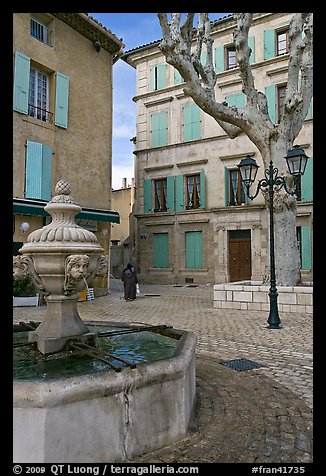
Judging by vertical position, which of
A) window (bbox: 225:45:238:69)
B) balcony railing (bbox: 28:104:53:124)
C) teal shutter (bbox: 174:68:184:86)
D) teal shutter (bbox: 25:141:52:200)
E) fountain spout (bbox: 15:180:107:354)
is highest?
window (bbox: 225:45:238:69)

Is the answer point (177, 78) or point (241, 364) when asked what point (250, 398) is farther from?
point (177, 78)

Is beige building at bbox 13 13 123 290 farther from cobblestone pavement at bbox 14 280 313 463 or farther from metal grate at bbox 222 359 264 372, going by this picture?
metal grate at bbox 222 359 264 372

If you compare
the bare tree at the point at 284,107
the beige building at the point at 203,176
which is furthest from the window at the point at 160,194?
the bare tree at the point at 284,107

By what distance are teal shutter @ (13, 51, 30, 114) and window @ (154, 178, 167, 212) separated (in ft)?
36.0

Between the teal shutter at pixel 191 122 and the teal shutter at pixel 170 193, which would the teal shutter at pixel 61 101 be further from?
the teal shutter at pixel 191 122

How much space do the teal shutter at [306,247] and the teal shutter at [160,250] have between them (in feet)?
24.9

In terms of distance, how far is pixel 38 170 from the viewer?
44.0 ft

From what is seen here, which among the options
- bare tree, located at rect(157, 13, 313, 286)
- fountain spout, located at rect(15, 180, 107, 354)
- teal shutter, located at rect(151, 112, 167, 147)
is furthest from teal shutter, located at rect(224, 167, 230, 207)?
fountain spout, located at rect(15, 180, 107, 354)

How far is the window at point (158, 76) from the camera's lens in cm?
2281

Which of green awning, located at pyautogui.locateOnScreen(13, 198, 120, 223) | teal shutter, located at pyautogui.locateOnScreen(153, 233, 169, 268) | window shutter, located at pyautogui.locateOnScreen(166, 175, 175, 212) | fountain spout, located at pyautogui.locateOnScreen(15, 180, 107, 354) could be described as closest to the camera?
fountain spout, located at pyautogui.locateOnScreen(15, 180, 107, 354)

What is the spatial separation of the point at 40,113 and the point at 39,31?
300 cm

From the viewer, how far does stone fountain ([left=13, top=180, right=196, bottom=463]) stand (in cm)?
244
